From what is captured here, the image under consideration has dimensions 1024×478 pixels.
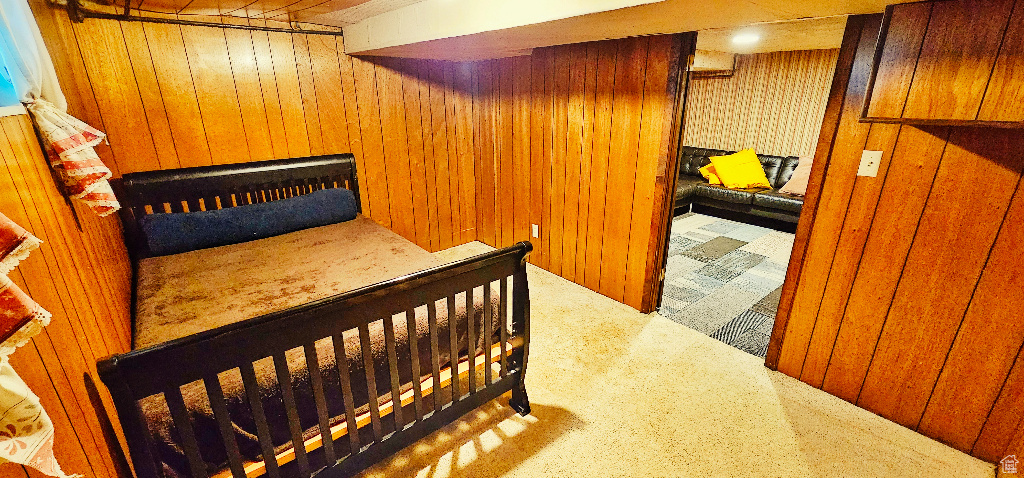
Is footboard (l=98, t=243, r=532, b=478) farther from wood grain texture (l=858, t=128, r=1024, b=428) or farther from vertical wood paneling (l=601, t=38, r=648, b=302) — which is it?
wood grain texture (l=858, t=128, r=1024, b=428)

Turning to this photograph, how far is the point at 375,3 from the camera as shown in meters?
2.08

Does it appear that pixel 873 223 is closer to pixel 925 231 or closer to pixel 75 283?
pixel 925 231

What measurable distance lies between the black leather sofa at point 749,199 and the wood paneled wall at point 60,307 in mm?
4095

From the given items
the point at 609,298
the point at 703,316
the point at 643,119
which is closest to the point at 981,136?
the point at 643,119

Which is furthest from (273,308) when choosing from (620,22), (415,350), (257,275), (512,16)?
(620,22)

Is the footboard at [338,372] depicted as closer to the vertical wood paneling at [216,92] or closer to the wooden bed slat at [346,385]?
the wooden bed slat at [346,385]

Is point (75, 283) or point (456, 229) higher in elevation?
point (75, 283)

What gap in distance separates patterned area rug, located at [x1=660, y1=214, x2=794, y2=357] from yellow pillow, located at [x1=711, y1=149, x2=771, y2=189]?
1.49ft

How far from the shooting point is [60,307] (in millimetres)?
979

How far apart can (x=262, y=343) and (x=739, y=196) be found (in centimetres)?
451

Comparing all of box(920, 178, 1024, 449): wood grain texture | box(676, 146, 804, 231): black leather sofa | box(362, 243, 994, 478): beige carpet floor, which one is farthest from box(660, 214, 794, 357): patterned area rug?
box(920, 178, 1024, 449): wood grain texture

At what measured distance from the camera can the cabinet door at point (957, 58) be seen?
134cm

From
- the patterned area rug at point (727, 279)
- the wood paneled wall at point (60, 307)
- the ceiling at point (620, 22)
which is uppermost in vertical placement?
the ceiling at point (620, 22)

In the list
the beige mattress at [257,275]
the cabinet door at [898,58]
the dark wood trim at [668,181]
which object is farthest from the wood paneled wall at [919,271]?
the beige mattress at [257,275]
